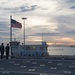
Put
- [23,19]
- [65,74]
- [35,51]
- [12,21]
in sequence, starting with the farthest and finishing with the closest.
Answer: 1. [23,19]
2. [35,51]
3. [12,21]
4. [65,74]

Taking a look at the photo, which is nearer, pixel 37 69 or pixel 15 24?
pixel 37 69

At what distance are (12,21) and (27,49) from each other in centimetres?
705

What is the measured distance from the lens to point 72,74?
67.2ft

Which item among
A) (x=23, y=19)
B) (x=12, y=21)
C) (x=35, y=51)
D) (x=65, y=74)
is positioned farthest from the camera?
(x=23, y=19)

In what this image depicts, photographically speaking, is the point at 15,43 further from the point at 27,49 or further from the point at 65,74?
the point at 65,74

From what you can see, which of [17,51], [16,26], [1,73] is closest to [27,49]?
[17,51]

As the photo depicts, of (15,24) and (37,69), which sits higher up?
(15,24)

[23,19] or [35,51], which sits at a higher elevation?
[23,19]

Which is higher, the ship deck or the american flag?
the american flag

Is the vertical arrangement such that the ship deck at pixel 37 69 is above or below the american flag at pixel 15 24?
below

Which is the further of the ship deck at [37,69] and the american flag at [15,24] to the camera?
the american flag at [15,24]

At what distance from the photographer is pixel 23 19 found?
2286 inches

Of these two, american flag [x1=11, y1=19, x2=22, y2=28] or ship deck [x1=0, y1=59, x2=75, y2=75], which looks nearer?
ship deck [x1=0, y1=59, x2=75, y2=75]

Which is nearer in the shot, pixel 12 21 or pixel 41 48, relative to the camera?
pixel 12 21
